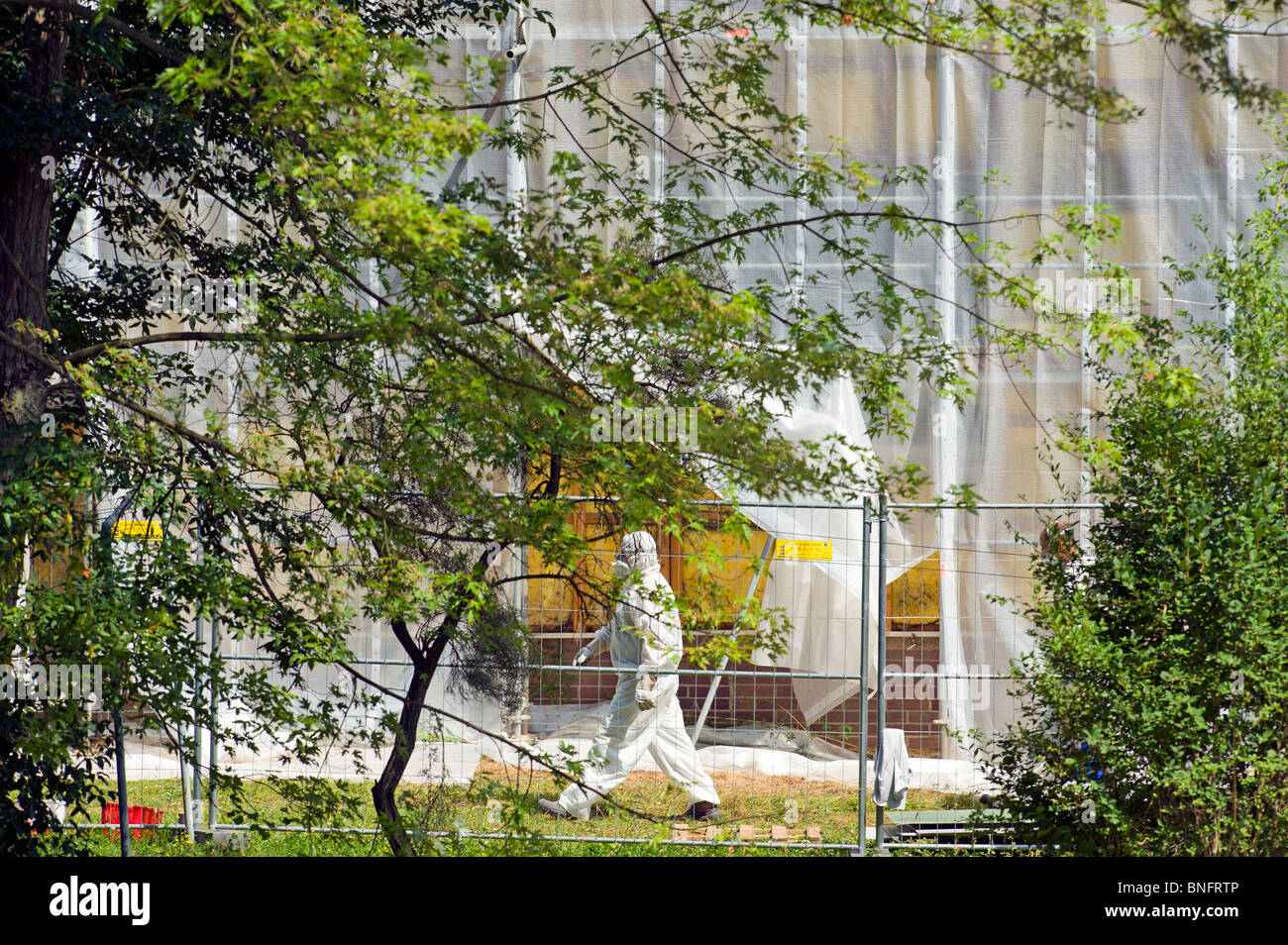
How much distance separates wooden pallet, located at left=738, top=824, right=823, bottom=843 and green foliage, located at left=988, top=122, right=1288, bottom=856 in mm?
2222

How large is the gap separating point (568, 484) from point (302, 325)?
3.74 ft

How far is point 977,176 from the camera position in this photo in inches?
364

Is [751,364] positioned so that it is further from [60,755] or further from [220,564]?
[60,755]

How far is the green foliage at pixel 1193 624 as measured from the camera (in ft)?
13.9

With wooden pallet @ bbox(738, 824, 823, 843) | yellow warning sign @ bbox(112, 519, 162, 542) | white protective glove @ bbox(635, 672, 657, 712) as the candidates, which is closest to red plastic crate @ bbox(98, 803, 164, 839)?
white protective glove @ bbox(635, 672, 657, 712)

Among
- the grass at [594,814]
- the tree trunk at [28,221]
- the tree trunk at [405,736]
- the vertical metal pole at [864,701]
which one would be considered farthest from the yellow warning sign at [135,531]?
the vertical metal pole at [864,701]

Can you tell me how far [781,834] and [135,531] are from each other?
403 cm

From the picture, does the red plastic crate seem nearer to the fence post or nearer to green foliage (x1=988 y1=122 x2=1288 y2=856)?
the fence post

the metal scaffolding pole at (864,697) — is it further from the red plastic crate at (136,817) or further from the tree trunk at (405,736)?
the red plastic crate at (136,817)

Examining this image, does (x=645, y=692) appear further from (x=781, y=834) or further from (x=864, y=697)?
(x=864, y=697)

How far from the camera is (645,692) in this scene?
6902 mm

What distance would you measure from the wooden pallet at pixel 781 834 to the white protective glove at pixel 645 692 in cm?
84
